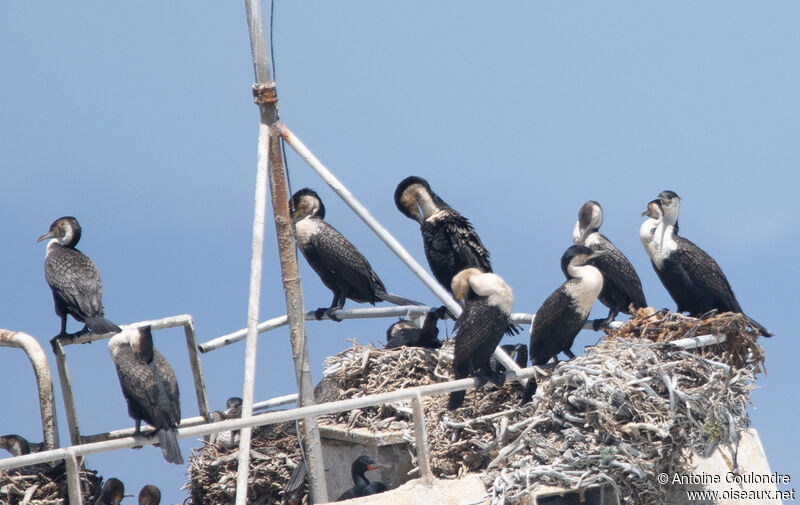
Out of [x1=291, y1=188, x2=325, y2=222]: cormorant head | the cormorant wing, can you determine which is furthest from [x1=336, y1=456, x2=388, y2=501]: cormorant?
[x1=291, y1=188, x2=325, y2=222]: cormorant head

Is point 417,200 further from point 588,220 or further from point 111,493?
point 111,493

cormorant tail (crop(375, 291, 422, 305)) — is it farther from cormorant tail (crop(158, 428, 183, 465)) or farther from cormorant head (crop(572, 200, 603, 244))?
cormorant tail (crop(158, 428, 183, 465))

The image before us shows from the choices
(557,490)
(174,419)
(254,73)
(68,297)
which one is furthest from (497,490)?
(68,297)

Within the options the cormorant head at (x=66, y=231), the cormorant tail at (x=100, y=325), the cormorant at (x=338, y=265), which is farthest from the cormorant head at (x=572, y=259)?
the cormorant head at (x=66, y=231)

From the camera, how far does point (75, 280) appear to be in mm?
10516

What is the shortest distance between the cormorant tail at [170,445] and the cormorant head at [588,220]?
433 centimetres

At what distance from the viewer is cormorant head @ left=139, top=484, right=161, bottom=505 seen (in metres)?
10.4

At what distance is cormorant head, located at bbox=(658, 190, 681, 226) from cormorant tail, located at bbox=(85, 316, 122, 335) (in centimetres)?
487

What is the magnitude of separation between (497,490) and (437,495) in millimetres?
420

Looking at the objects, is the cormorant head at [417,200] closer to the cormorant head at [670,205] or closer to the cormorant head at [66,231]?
the cormorant head at [670,205]

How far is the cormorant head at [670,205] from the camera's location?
35.8 feet

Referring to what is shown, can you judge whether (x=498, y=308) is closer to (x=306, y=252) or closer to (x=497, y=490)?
(x=497, y=490)

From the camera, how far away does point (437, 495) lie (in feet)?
24.7

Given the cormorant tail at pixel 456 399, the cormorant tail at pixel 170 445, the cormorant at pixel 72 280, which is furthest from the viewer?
the cormorant at pixel 72 280
